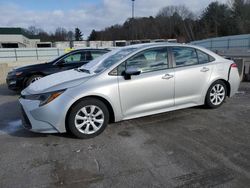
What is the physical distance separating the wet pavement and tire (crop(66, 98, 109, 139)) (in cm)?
15

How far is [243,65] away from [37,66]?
288 inches

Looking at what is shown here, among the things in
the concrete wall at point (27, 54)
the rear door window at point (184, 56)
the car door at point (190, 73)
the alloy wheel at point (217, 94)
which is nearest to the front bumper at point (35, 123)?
the car door at point (190, 73)

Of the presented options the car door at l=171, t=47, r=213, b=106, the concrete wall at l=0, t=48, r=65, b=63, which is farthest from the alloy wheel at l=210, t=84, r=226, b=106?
the concrete wall at l=0, t=48, r=65, b=63

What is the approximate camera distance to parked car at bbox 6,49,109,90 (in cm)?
786

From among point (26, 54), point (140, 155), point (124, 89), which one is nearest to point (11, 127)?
point (124, 89)

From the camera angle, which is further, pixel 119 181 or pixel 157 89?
pixel 157 89

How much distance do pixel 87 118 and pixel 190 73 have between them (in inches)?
89.4

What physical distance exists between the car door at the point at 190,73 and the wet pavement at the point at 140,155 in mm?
441

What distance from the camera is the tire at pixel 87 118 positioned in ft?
13.2

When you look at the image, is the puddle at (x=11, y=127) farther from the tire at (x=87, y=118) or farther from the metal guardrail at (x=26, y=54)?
the metal guardrail at (x=26, y=54)

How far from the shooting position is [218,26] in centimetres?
6400

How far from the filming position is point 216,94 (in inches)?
214

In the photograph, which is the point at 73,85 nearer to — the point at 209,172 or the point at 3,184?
the point at 3,184

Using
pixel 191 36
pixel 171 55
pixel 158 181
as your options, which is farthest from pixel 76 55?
pixel 191 36
